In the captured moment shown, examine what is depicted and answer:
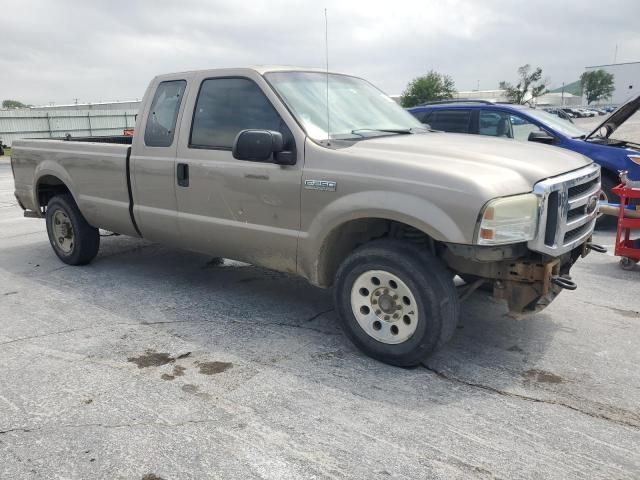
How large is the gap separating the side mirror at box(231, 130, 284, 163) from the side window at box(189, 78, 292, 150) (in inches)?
9.8

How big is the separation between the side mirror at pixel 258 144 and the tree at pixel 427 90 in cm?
6075

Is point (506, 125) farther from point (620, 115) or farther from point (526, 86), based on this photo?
point (526, 86)

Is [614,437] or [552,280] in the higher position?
[552,280]

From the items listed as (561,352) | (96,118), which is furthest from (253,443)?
(96,118)

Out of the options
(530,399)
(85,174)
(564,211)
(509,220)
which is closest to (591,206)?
(564,211)

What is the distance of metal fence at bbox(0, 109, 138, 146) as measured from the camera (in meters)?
29.9

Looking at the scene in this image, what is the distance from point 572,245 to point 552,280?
0.31 m

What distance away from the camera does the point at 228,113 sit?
4.43 meters

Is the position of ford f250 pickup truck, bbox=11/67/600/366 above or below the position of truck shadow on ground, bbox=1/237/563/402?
above

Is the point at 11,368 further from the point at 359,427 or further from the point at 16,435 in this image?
the point at 359,427

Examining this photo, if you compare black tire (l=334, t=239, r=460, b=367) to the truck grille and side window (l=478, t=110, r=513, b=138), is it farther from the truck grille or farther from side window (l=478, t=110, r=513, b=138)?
side window (l=478, t=110, r=513, b=138)

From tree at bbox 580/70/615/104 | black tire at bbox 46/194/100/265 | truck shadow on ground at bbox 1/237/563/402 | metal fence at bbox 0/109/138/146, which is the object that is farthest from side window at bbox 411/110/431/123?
tree at bbox 580/70/615/104

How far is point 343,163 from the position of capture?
12.0 ft

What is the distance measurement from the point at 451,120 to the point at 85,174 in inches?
207
